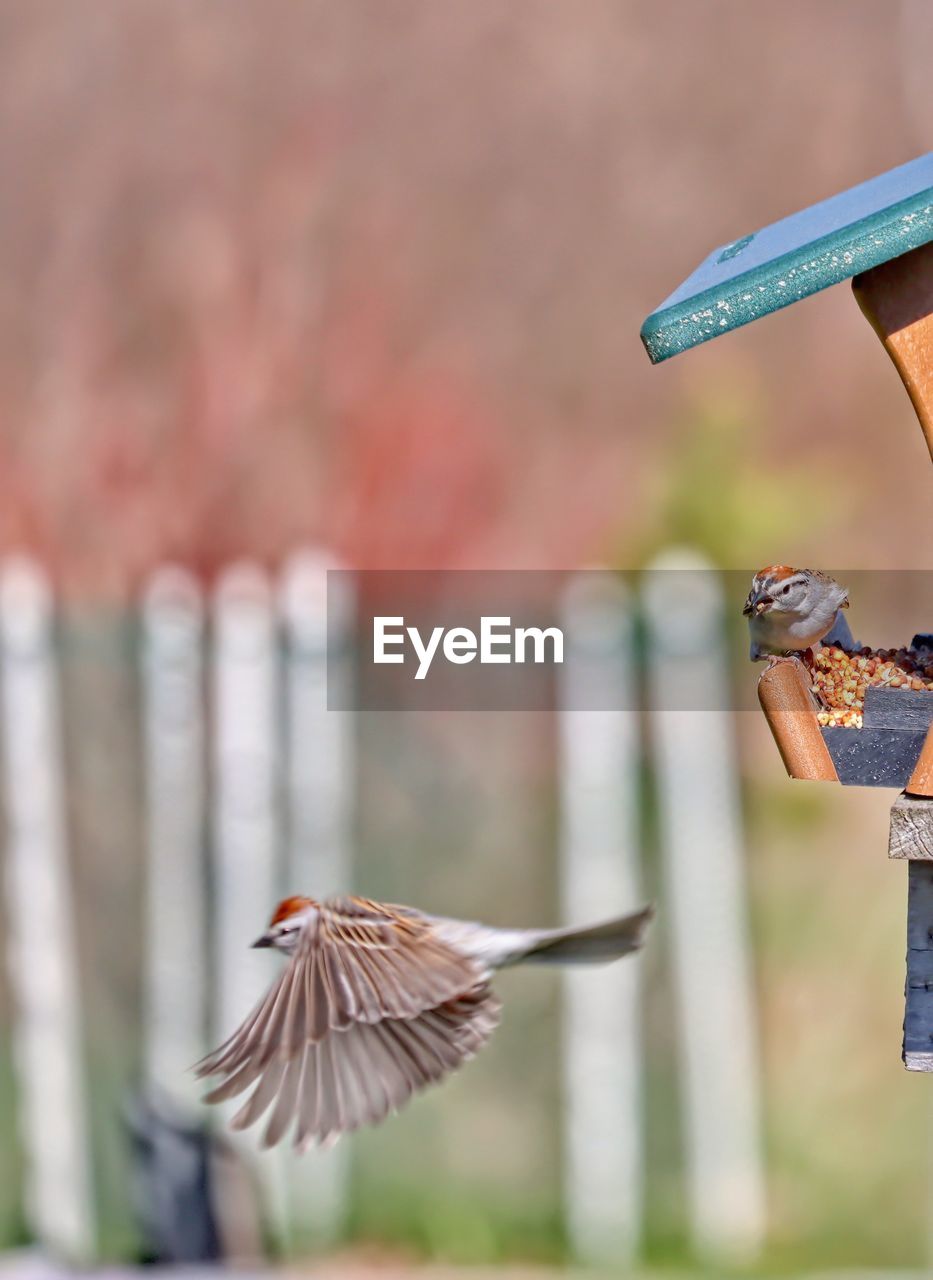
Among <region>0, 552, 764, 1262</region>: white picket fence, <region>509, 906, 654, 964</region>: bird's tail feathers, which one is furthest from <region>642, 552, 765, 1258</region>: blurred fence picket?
<region>509, 906, 654, 964</region>: bird's tail feathers

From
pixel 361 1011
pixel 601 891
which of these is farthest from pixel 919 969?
pixel 601 891

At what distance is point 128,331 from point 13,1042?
1.07 metres

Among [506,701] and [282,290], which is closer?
[506,701]

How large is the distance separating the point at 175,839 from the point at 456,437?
715mm

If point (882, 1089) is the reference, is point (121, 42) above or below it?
above

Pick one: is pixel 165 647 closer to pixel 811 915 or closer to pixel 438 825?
pixel 438 825

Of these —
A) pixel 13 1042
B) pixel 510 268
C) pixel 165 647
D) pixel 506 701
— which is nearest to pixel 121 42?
pixel 510 268

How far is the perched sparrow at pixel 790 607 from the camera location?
3.85 ft

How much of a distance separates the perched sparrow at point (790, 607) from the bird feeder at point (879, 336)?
19mm

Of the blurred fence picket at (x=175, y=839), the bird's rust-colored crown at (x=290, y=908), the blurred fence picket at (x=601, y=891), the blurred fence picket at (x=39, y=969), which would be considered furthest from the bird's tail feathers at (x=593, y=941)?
the blurred fence picket at (x=39, y=969)

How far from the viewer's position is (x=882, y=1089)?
98.3 inches

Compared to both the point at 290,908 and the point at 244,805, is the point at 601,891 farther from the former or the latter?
the point at 290,908

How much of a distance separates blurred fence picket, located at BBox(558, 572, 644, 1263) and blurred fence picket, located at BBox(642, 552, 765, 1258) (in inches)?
1.9

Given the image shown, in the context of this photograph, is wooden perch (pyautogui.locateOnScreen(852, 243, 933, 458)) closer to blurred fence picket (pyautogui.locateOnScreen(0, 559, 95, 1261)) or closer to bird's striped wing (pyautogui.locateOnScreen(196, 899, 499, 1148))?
bird's striped wing (pyautogui.locateOnScreen(196, 899, 499, 1148))
